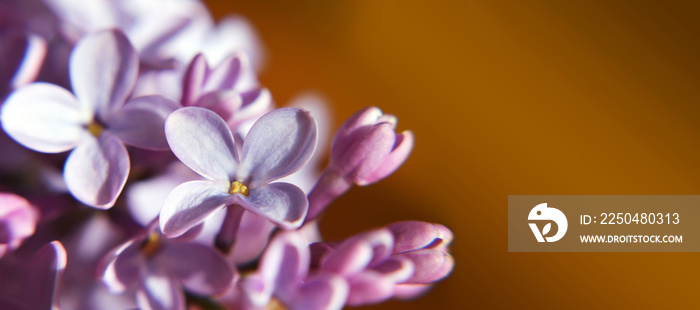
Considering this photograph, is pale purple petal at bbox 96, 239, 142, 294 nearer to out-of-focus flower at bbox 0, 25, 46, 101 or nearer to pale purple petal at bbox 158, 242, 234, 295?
pale purple petal at bbox 158, 242, 234, 295

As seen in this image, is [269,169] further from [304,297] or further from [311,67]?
[311,67]

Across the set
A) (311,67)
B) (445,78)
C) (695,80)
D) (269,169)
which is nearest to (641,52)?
(695,80)

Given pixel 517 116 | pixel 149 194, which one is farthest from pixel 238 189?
pixel 517 116

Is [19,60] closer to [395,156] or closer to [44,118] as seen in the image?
[44,118]

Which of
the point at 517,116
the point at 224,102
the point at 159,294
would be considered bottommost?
the point at 159,294

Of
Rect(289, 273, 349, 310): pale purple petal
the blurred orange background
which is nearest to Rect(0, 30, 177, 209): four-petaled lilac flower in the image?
Rect(289, 273, 349, 310): pale purple petal

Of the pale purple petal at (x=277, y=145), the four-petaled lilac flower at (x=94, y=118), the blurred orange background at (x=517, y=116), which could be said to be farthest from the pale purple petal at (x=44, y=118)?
the blurred orange background at (x=517, y=116)
